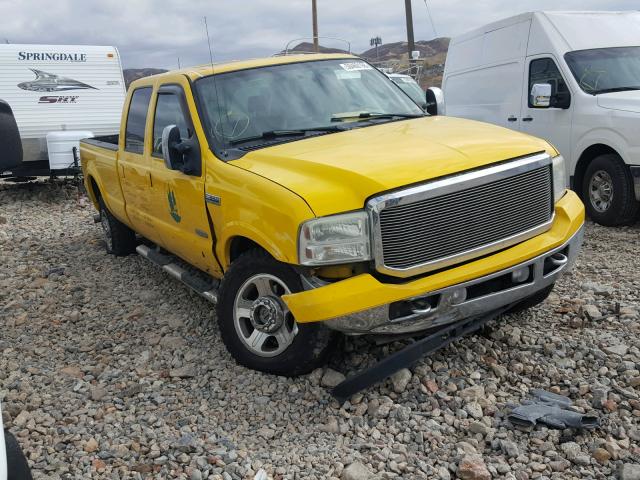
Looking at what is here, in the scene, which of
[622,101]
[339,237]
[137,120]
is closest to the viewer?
[339,237]

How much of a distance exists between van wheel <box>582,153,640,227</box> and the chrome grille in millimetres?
3531

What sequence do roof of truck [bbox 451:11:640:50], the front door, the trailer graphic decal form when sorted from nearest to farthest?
the front door → roof of truck [bbox 451:11:640:50] → the trailer graphic decal

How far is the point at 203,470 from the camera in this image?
3.14m

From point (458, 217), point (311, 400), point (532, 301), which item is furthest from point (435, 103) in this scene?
point (311, 400)

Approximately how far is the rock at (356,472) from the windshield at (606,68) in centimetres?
585

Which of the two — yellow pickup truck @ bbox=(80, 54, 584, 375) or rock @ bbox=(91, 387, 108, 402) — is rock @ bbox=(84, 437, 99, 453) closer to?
rock @ bbox=(91, 387, 108, 402)

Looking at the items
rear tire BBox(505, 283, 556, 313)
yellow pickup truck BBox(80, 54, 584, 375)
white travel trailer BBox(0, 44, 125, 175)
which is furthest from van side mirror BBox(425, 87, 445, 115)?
white travel trailer BBox(0, 44, 125, 175)

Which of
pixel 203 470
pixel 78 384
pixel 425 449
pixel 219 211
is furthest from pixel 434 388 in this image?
pixel 78 384

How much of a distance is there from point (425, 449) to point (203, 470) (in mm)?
1111

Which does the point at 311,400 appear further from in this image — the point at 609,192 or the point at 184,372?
the point at 609,192

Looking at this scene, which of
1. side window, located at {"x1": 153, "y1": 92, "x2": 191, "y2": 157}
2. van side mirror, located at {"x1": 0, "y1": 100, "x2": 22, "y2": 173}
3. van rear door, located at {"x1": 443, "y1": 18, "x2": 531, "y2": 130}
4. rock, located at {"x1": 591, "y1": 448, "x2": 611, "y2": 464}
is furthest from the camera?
van rear door, located at {"x1": 443, "y1": 18, "x2": 531, "y2": 130}

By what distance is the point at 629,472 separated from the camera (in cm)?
284

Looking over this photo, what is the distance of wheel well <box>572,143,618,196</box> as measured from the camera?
23.5ft

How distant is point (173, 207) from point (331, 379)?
1.86 meters
